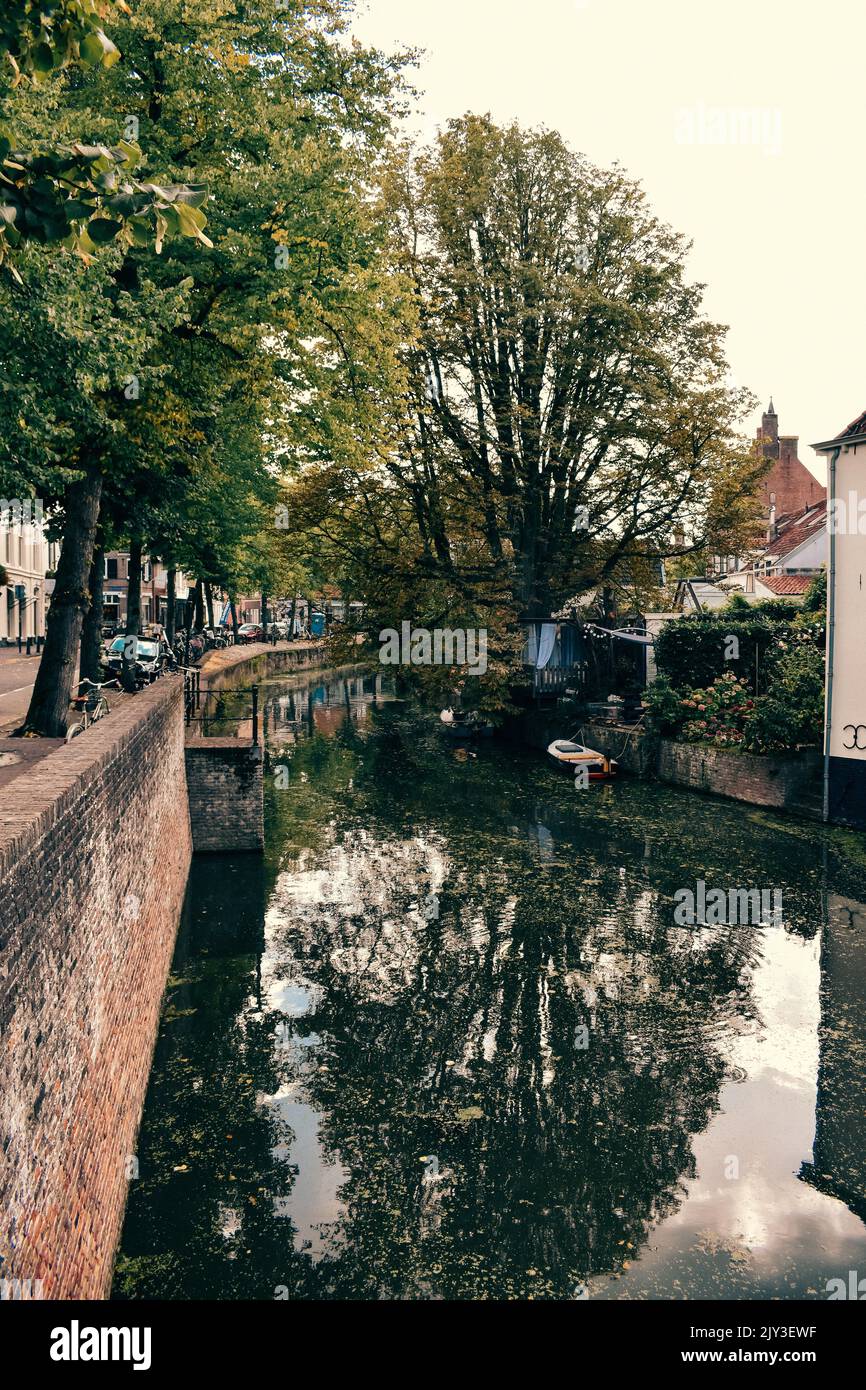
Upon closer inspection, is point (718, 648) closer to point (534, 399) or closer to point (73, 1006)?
point (534, 399)

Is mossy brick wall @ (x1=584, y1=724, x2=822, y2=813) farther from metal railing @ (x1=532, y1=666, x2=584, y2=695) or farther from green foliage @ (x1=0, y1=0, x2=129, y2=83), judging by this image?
green foliage @ (x1=0, y1=0, x2=129, y2=83)

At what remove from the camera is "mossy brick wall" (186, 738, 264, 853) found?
62.5ft

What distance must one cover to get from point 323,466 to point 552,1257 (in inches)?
1049

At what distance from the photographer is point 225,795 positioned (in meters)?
19.2

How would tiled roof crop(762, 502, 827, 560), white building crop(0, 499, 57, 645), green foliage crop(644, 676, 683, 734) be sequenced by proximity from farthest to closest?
tiled roof crop(762, 502, 827, 560) → white building crop(0, 499, 57, 645) → green foliage crop(644, 676, 683, 734)

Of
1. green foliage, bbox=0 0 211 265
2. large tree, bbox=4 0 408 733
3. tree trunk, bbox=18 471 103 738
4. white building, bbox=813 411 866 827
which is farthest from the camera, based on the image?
white building, bbox=813 411 866 827

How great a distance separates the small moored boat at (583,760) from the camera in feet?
90.1

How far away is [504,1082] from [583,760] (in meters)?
18.2

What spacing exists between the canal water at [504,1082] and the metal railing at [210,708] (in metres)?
3.13

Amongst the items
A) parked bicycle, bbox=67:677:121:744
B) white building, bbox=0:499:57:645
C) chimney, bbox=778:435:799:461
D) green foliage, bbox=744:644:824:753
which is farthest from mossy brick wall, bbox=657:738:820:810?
chimney, bbox=778:435:799:461

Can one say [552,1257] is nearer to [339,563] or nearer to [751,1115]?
[751,1115]

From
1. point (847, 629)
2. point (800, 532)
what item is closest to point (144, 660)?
point (847, 629)

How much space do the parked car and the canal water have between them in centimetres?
681

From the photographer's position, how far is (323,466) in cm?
3102
